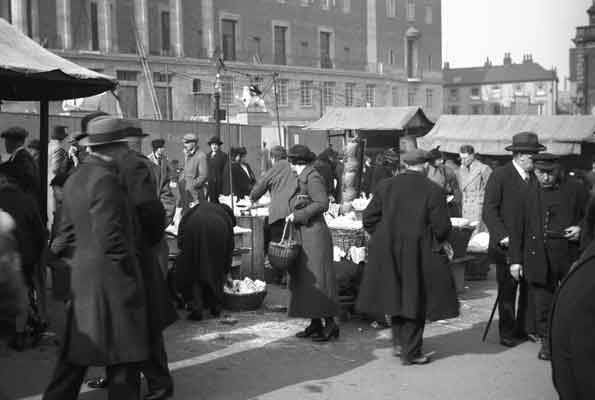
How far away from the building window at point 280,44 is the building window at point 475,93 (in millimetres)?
56962

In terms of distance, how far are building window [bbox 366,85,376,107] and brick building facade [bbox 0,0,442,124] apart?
8 cm

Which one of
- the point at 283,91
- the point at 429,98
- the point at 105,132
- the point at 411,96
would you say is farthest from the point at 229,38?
the point at 105,132

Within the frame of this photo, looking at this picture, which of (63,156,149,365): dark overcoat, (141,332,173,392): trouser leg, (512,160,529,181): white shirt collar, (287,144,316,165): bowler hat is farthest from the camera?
(287,144,316,165): bowler hat

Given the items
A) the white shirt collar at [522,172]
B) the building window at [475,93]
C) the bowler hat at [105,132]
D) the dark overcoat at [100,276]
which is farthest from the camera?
the building window at [475,93]

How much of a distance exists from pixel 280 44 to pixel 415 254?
165 ft

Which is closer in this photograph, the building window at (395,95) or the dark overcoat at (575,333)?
the dark overcoat at (575,333)

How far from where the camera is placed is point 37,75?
8.10m

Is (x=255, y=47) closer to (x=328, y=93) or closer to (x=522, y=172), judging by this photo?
Result: (x=328, y=93)

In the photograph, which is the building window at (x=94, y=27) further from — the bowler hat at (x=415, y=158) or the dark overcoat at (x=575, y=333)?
the dark overcoat at (x=575, y=333)

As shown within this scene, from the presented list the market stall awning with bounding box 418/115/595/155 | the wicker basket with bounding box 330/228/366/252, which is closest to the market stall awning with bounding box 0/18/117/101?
the wicker basket with bounding box 330/228/366/252

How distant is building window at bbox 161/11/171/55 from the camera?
48.3 metres

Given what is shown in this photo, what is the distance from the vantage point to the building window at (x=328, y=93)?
2264 inches

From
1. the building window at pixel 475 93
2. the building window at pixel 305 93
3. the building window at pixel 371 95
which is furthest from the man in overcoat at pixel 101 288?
the building window at pixel 475 93

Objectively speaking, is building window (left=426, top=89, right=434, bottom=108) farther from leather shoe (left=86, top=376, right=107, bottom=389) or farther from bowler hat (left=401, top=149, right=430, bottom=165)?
leather shoe (left=86, top=376, right=107, bottom=389)
